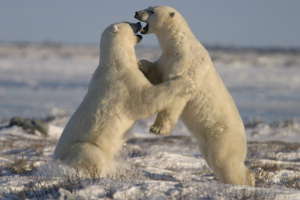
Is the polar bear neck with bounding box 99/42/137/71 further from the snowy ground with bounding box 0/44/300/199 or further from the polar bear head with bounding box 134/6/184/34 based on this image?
the snowy ground with bounding box 0/44/300/199

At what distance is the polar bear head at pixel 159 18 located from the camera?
5.99m

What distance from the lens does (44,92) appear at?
2438 centimetres

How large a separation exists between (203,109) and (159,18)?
0.98m

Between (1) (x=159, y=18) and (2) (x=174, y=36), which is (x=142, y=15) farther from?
(2) (x=174, y=36)

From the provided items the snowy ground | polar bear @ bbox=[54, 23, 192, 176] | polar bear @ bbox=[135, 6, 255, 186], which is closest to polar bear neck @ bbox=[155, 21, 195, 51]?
polar bear @ bbox=[135, 6, 255, 186]

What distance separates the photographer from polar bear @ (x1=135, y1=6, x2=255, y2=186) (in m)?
5.68

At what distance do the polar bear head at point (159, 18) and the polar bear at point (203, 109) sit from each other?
0.03ft

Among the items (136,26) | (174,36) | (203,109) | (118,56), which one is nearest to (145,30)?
(136,26)

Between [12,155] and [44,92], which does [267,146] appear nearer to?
[12,155]

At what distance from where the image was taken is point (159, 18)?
19.6 ft

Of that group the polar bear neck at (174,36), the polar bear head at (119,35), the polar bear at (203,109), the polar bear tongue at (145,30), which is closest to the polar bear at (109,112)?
the polar bear at (203,109)

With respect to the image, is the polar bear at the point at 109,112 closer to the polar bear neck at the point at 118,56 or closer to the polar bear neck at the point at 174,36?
the polar bear neck at the point at 118,56

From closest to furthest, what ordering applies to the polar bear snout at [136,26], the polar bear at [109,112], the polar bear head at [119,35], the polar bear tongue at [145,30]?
the polar bear at [109,112] → the polar bear head at [119,35] → the polar bear snout at [136,26] → the polar bear tongue at [145,30]

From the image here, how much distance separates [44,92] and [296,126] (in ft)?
43.2
